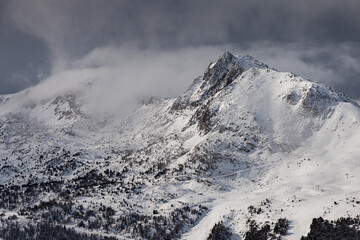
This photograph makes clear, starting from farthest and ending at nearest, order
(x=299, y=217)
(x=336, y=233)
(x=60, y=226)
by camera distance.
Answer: (x=60, y=226)
(x=299, y=217)
(x=336, y=233)

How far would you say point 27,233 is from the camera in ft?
621

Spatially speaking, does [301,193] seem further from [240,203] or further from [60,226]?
[60,226]

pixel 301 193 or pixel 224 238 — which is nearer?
pixel 224 238

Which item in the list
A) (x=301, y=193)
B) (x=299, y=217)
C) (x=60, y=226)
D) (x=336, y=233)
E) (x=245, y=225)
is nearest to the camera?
(x=336, y=233)

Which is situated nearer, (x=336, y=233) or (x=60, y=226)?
(x=336, y=233)

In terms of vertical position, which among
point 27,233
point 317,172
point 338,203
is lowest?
point 27,233

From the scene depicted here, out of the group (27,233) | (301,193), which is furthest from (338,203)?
(27,233)

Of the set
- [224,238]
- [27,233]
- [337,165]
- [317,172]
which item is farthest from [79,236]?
[337,165]

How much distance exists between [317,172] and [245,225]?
Result: 208 feet

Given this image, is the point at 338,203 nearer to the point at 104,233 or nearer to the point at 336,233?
the point at 336,233

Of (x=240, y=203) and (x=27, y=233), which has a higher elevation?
(x=240, y=203)

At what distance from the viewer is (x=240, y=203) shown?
173 m

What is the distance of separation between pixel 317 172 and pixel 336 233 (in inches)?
2956

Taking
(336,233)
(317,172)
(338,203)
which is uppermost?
(317,172)
